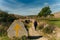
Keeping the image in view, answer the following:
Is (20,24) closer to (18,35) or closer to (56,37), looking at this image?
(18,35)

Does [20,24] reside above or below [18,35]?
above

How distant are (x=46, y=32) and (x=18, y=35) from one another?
334 cm

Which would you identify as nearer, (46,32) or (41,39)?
(41,39)

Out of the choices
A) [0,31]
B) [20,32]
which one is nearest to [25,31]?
[20,32]

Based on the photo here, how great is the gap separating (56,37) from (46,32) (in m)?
1.98

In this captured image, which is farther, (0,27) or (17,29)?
(0,27)

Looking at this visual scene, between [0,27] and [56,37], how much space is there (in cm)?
557

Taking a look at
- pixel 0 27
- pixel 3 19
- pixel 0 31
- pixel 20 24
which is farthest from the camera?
pixel 3 19

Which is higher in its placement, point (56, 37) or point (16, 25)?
point (16, 25)

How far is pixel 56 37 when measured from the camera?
15516 millimetres

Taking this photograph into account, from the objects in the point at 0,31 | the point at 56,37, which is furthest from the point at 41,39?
the point at 0,31

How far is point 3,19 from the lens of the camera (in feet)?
68.3

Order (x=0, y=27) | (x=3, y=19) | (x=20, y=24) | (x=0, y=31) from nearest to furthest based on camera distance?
(x=20, y=24) → (x=0, y=31) → (x=0, y=27) → (x=3, y=19)

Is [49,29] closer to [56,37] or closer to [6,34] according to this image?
[56,37]
